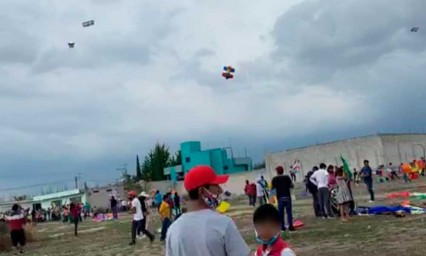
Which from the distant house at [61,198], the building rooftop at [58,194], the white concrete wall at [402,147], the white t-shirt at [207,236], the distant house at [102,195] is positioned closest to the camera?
the white t-shirt at [207,236]

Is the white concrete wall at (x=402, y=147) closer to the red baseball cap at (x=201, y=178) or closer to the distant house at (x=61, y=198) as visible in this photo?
the distant house at (x=61, y=198)

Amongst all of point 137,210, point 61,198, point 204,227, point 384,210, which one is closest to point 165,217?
point 137,210

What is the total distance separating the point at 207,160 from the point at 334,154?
22.8 m

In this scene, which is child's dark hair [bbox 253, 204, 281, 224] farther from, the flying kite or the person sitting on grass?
the flying kite

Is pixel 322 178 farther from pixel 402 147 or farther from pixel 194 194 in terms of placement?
pixel 402 147

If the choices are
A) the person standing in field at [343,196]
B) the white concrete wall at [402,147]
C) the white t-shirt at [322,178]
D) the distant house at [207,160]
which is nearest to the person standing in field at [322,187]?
the white t-shirt at [322,178]

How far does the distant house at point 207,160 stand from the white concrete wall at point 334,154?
45.8 feet

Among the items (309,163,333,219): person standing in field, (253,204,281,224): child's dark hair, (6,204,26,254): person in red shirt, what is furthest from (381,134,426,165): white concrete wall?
(253,204,281,224): child's dark hair

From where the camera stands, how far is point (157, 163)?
9475 cm

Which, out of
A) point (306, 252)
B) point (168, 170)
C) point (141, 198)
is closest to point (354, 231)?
point (306, 252)

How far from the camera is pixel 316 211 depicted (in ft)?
62.2

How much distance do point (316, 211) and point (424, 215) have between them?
3.97 meters

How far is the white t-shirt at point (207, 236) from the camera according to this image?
4074 mm

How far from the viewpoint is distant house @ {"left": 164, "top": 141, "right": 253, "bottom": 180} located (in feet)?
261
